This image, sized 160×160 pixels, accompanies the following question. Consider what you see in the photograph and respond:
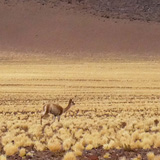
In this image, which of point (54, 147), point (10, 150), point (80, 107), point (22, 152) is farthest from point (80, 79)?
point (22, 152)

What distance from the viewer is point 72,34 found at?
78625mm

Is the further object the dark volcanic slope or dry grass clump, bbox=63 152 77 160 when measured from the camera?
the dark volcanic slope

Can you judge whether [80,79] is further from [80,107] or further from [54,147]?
[54,147]

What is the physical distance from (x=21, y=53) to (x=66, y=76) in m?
26.0

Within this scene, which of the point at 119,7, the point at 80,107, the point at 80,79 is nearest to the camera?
the point at 80,107

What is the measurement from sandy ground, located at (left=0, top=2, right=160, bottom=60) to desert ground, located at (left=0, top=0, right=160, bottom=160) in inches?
6.4

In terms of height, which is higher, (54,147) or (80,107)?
(80,107)

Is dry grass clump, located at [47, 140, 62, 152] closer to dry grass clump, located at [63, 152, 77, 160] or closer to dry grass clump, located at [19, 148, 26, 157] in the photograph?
dry grass clump, located at [19, 148, 26, 157]

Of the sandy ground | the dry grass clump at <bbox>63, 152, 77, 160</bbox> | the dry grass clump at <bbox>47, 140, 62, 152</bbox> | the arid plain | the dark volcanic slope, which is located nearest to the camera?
the dry grass clump at <bbox>63, 152, 77, 160</bbox>

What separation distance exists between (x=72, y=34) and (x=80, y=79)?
125ft

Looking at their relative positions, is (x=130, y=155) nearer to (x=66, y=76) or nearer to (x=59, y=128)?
(x=59, y=128)

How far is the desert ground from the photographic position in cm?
1049

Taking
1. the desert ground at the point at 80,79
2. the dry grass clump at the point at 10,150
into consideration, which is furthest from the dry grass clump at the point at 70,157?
the dry grass clump at the point at 10,150

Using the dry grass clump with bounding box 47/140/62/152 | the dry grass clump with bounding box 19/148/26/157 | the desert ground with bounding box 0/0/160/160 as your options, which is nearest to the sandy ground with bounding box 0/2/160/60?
the desert ground with bounding box 0/0/160/160
